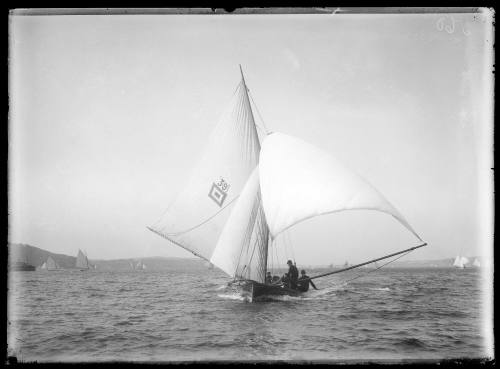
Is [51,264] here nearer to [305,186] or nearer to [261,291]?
[305,186]

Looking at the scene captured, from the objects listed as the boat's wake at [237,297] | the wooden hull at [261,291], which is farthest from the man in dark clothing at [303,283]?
the boat's wake at [237,297]

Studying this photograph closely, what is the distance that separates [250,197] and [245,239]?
118cm

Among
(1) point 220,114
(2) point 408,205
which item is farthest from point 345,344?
(1) point 220,114

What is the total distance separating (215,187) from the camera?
10.1 meters

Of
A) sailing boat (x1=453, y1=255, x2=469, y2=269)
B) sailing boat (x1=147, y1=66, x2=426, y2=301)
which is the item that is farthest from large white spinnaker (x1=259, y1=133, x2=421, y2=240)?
sailing boat (x1=453, y1=255, x2=469, y2=269)

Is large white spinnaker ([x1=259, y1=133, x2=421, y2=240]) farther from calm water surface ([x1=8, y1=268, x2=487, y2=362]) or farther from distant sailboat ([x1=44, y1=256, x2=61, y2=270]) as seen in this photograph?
distant sailboat ([x1=44, y1=256, x2=61, y2=270])

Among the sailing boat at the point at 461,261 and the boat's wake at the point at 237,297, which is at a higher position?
the sailing boat at the point at 461,261

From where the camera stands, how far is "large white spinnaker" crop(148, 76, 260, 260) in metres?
8.90

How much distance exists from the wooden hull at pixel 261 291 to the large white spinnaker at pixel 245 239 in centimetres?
25

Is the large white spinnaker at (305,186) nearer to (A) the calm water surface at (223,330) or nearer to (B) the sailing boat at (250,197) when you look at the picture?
(B) the sailing boat at (250,197)

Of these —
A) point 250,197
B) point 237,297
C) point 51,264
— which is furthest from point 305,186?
point 51,264

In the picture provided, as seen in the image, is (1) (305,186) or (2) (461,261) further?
(1) (305,186)

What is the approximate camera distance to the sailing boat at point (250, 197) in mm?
8109

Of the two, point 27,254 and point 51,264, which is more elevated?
point 27,254
